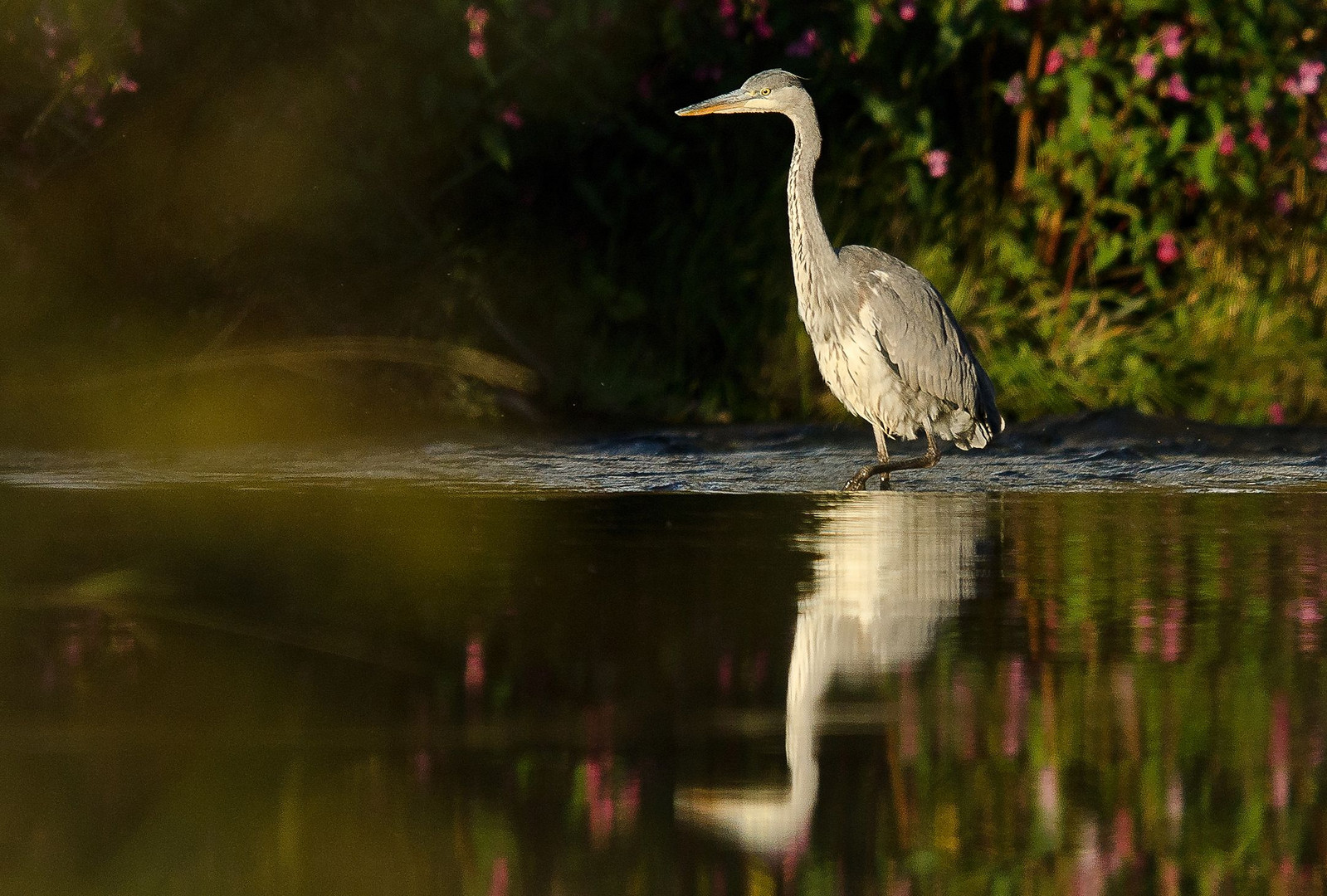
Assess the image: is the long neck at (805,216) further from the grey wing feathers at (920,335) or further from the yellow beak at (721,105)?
the yellow beak at (721,105)

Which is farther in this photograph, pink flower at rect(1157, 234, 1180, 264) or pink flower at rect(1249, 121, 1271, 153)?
pink flower at rect(1157, 234, 1180, 264)

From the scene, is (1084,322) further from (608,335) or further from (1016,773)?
(1016,773)

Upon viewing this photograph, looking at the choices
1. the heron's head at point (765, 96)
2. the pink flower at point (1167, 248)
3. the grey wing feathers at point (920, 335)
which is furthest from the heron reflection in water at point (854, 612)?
the pink flower at point (1167, 248)

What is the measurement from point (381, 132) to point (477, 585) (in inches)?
258

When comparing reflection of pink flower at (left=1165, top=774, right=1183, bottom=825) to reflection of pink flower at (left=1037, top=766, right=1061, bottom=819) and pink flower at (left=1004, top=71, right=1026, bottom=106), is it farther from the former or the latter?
pink flower at (left=1004, top=71, right=1026, bottom=106)

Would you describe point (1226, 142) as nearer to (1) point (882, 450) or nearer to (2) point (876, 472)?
(1) point (882, 450)

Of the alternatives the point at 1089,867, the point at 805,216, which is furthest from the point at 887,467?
the point at 1089,867

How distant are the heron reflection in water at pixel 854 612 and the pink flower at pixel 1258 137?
4106mm

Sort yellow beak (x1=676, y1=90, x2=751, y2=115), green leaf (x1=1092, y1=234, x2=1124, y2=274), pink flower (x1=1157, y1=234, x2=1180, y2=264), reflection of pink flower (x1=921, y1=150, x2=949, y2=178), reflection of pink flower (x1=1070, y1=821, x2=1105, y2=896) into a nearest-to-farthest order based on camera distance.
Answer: reflection of pink flower (x1=1070, y1=821, x2=1105, y2=896)
yellow beak (x1=676, y1=90, x2=751, y2=115)
reflection of pink flower (x1=921, y1=150, x2=949, y2=178)
green leaf (x1=1092, y1=234, x2=1124, y2=274)
pink flower (x1=1157, y1=234, x2=1180, y2=264)

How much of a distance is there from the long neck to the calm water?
2370mm

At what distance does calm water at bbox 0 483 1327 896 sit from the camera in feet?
14.6

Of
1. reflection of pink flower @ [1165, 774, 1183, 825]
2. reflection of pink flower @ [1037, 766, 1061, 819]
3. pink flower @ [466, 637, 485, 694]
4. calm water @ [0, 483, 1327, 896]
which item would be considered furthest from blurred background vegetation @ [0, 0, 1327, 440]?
reflection of pink flower @ [1165, 774, 1183, 825]

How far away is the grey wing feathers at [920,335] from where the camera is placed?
444 inches

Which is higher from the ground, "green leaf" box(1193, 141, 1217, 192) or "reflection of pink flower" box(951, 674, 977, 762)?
"green leaf" box(1193, 141, 1217, 192)
